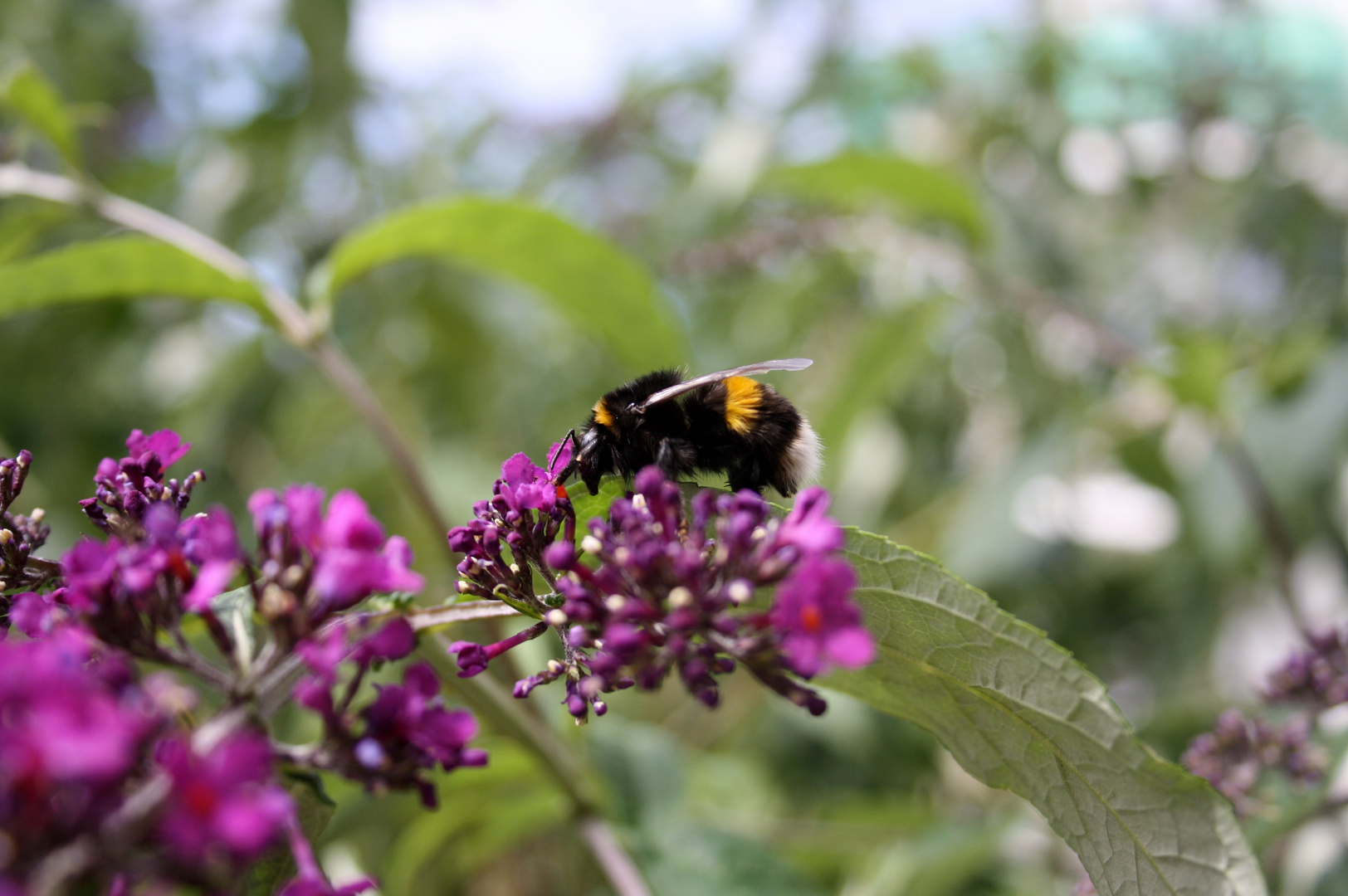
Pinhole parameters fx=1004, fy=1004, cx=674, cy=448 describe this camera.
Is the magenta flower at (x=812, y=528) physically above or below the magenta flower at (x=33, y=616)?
below

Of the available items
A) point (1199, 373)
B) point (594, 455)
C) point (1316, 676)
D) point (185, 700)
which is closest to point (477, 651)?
point (185, 700)

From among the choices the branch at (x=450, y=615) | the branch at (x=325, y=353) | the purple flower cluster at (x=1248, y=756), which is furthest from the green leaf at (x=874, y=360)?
the branch at (x=450, y=615)

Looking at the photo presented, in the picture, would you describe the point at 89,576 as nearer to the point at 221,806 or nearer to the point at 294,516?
the point at 294,516

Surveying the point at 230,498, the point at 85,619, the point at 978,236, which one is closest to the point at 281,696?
the point at 85,619

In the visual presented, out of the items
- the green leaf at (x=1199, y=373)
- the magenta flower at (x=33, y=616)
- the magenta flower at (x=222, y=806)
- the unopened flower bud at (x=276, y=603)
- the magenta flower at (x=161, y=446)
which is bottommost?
the magenta flower at (x=222, y=806)

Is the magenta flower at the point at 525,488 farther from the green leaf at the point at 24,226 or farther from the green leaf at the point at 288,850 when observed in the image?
the green leaf at the point at 24,226

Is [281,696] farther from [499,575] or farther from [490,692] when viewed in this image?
[490,692]

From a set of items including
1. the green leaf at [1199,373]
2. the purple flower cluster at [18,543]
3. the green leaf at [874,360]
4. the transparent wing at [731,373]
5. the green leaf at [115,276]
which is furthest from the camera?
the green leaf at [874,360]

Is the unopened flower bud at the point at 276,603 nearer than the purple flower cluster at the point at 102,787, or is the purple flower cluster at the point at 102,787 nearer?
the purple flower cluster at the point at 102,787

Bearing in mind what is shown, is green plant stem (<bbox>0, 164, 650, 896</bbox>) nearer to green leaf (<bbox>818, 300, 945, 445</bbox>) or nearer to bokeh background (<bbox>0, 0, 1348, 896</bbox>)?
bokeh background (<bbox>0, 0, 1348, 896</bbox>)
